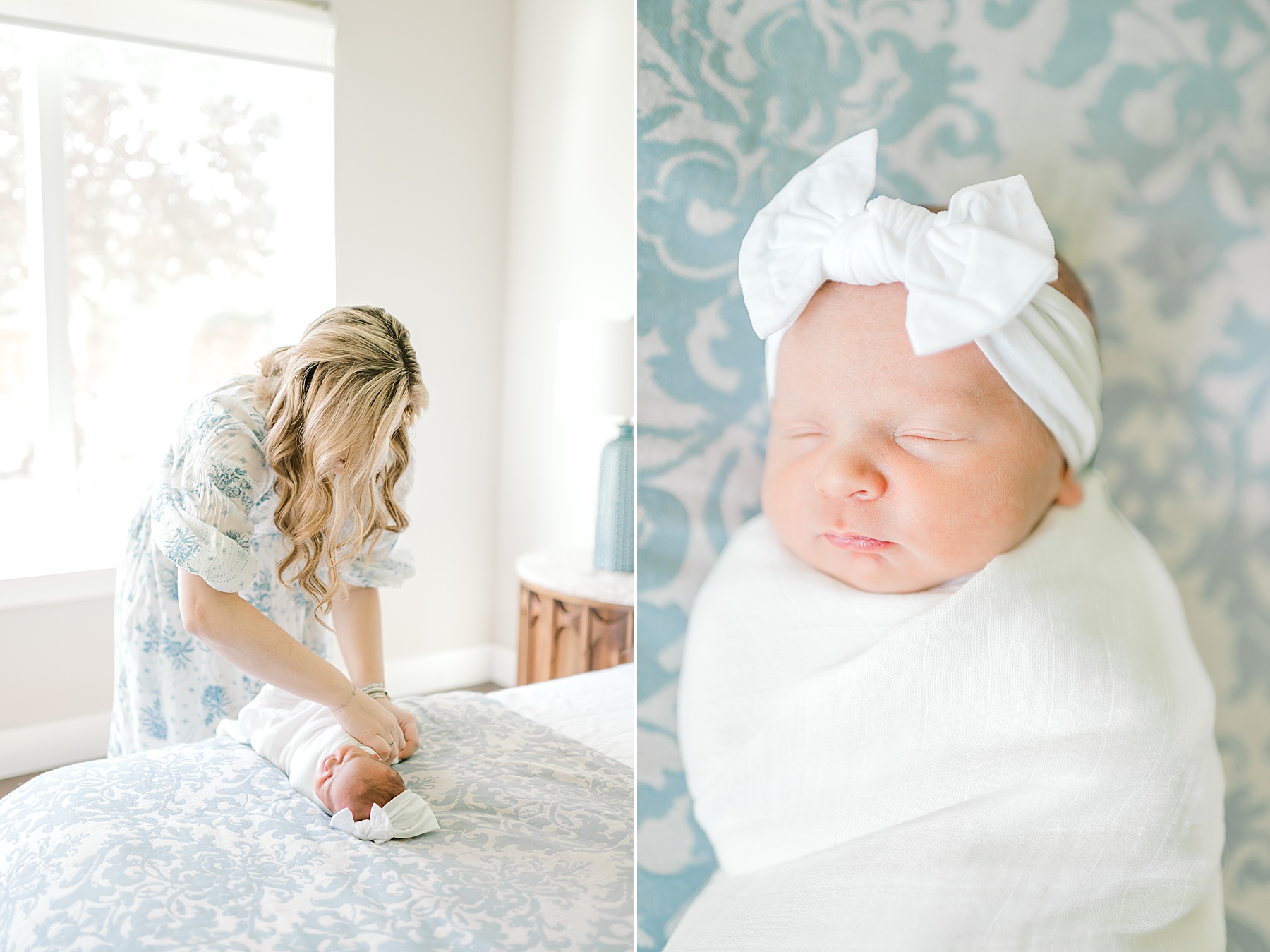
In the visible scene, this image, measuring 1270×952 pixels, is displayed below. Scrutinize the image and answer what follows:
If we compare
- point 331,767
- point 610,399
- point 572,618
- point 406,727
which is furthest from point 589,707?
point 610,399

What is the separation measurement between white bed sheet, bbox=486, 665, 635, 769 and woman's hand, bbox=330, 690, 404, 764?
32cm

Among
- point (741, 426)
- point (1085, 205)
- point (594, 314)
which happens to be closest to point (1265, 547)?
point (1085, 205)

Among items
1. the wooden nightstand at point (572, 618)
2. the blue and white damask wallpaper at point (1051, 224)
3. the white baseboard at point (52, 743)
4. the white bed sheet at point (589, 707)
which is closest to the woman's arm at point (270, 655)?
the white bed sheet at point (589, 707)

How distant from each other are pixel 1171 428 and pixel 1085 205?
0.16 m

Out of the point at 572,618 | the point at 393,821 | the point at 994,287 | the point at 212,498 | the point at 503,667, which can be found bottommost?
the point at 503,667

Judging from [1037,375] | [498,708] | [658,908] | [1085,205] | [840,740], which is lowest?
[498,708]

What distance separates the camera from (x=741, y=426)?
72 cm

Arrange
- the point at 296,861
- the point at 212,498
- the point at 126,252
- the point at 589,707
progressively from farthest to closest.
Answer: the point at 126,252 → the point at 589,707 → the point at 212,498 → the point at 296,861

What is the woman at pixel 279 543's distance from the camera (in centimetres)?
131

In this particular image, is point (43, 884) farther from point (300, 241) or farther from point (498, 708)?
point (300, 241)

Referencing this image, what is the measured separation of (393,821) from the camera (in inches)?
45.4

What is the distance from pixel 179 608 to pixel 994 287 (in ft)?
4.61

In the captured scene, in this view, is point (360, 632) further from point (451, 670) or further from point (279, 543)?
point (451, 670)

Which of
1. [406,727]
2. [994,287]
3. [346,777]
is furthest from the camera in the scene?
[406,727]
